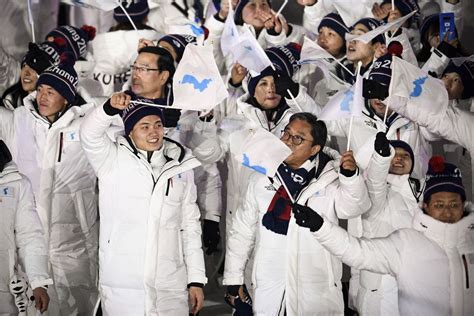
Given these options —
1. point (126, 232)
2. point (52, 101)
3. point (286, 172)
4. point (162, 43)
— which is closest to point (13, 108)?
point (52, 101)

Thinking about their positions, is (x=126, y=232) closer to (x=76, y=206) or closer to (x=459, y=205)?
(x=76, y=206)

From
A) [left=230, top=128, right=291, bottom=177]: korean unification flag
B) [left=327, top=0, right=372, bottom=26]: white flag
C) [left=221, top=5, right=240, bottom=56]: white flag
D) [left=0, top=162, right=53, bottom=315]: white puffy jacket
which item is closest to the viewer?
[left=230, top=128, right=291, bottom=177]: korean unification flag

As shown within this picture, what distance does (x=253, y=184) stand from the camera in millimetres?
7957

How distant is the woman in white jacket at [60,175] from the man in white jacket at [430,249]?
7.11ft

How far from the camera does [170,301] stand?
7859mm

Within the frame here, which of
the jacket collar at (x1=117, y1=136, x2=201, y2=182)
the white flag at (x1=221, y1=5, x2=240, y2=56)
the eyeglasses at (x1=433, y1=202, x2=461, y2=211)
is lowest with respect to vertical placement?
the eyeglasses at (x1=433, y1=202, x2=461, y2=211)

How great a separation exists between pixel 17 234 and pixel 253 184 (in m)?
1.55

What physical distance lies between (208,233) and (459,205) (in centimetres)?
225

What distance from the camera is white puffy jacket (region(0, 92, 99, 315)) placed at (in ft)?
28.7

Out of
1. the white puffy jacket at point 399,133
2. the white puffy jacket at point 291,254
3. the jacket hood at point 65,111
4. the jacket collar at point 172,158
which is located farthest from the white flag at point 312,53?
the jacket hood at point 65,111

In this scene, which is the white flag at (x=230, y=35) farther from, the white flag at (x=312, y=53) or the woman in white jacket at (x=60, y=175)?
the woman in white jacket at (x=60, y=175)

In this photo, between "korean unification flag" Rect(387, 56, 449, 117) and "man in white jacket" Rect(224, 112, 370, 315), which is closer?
"man in white jacket" Rect(224, 112, 370, 315)

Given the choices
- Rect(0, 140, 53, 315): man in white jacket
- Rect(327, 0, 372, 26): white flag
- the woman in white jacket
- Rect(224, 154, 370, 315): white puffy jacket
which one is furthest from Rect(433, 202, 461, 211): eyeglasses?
Rect(327, 0, 372, 26): white flag

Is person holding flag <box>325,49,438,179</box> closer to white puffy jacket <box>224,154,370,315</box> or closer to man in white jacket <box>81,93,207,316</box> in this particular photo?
white puffy jacket <box>224,154,370,315</box>
